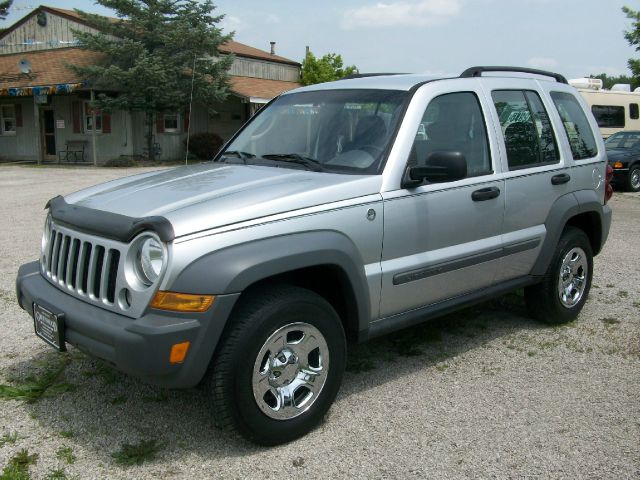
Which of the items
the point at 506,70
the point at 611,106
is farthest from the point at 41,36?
the point at 506,70

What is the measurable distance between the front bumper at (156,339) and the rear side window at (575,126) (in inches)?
134

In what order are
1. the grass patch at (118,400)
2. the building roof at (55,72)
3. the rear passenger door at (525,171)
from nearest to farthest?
the grass patch at (118,400), the rear passenger door at (525,171), the building roof at (55,72)

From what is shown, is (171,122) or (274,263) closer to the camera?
(274,263)

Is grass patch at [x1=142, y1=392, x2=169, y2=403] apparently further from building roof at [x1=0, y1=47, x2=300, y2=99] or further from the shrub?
the shrub

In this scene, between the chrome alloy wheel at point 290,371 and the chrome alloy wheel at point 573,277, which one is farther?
the chrome alloy wheel at point 573,277

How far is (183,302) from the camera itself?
2998 millimetres

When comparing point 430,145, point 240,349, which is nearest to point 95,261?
point 240,349

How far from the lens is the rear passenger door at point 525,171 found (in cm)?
463

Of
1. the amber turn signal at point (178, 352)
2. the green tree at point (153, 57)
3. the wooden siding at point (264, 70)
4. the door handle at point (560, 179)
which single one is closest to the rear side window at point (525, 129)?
the door handle at point (560, 179)

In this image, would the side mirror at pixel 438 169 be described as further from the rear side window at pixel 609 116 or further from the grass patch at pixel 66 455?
the rear side window at pixel 609 116

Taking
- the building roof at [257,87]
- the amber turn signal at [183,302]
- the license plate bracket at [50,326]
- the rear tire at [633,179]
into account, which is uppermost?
the building roof at [257,87]

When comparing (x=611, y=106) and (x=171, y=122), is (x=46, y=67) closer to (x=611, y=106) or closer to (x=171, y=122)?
(x=171, y=122)

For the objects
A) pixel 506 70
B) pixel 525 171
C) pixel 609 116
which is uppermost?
pixel 506 70

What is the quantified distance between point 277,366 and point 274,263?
21.7 inches
